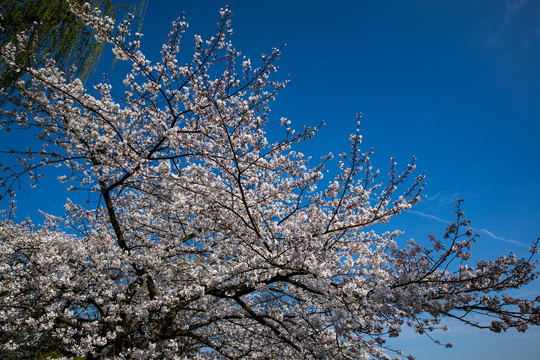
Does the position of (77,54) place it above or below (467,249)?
above

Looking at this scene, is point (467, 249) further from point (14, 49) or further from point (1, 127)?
point (1, 127)

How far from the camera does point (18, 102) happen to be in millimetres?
5555

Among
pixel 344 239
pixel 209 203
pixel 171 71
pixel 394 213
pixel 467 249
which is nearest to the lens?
pixel 467 249

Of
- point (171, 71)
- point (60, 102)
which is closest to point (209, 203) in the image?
point (171, 71)

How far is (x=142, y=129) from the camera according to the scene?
745 cm

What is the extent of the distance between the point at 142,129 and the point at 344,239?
5674 millimetres

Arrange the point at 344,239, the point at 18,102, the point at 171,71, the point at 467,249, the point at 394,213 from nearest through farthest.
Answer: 1. the point at 467,249
2. the point at 394,213
3. the point at 18,102
4. the point at 344,239
5. the point at 171,71

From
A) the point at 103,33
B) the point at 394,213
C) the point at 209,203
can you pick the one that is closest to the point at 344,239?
the point at 394,213

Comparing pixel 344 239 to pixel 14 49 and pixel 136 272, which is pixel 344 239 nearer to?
pixel 136 272

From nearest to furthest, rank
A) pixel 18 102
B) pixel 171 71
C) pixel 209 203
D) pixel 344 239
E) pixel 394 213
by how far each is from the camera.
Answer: pixel 394 213, pixel 209 203, pixel 18 102, pixel 344 239, pixel 171 71

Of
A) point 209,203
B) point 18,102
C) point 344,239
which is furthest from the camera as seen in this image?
point 344,239

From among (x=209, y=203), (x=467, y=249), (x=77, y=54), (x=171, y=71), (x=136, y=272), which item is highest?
(x=171, y=71)

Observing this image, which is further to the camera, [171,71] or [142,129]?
[142,129]

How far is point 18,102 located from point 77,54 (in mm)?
1455
